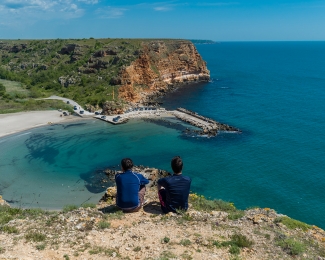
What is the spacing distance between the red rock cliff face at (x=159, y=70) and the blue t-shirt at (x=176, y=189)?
58314 mm

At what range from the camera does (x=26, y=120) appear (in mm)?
54531

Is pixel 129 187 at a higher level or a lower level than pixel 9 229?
higher

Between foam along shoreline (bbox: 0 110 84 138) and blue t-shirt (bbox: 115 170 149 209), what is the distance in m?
44.0

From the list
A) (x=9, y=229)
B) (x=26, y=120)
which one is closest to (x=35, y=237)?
(x=9, y=229)

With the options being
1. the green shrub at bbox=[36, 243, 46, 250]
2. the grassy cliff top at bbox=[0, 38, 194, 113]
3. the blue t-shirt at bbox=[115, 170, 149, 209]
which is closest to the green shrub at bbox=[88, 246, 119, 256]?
the green shrub at bbox=[36, 243, 46, 250]

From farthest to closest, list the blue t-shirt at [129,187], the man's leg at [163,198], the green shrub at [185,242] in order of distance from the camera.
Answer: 1. the man's leg at [163,198]
2. the blue t-shirt at [129,187]
3. the green shrub at [185,242]

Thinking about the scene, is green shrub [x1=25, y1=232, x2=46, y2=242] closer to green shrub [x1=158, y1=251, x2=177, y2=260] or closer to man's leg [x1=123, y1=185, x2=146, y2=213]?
man's leg [x1=123, y1=185, x2=146, y2=213]

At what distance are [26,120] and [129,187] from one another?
169ft

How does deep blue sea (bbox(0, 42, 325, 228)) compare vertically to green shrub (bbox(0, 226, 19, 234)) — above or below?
below

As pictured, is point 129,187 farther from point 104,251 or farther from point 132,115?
point 132,115

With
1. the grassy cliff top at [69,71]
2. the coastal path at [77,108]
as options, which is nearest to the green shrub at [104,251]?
the coastal path at [77,108]

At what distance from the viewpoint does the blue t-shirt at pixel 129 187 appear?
372 inches

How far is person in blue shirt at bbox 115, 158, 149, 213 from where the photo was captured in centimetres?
945

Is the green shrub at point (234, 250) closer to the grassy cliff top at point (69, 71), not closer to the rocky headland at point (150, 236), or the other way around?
the rocky headland at point (150, 236)
